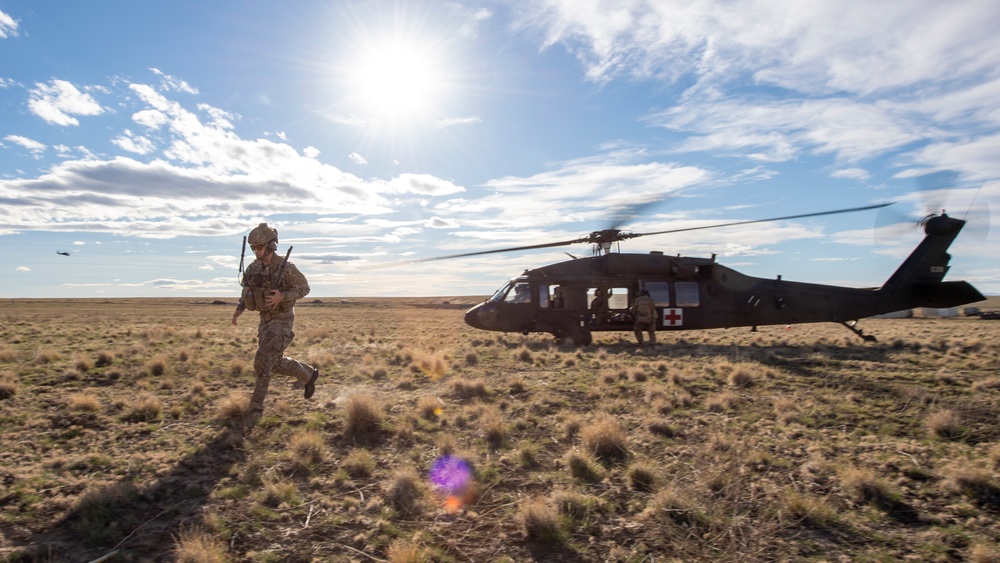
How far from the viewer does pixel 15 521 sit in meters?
4.45

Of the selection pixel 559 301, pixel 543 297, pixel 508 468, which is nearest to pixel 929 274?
pixel 559 301

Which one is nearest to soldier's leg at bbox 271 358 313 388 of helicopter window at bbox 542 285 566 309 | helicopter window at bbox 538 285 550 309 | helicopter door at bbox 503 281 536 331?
helicopter door at bbox 503 281 536 331

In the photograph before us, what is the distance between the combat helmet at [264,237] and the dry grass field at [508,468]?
241cm

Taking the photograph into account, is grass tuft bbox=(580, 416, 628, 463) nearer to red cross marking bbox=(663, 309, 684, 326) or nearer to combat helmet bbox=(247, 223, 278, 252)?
combat helmet bbox=(247, 223, 278, 252)

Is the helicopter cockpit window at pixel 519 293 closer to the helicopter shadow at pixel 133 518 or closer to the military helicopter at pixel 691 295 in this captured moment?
the military helicopter at pixel 691 295

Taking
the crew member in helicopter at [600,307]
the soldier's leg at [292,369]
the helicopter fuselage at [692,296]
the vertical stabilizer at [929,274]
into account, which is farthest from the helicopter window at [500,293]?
the vertical stabilizer at [929,274]

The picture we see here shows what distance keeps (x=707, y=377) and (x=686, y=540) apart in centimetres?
763

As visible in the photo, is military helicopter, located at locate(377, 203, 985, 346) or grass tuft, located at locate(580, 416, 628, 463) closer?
grass tuft, located at locate(580, 416, 628, 463)

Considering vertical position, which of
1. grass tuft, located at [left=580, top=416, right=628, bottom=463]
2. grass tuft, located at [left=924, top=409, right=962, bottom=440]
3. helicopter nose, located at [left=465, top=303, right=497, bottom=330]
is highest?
helicopter nose, located at [left=465, top=303, right=497, bottom=330]

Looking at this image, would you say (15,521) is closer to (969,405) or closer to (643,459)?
(643,459)

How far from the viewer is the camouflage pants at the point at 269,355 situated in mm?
7590

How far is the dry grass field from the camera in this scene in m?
4.23

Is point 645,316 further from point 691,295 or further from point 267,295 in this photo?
point 267,295

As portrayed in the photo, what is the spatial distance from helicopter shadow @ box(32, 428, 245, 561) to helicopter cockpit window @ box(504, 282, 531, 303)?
41.7ft
